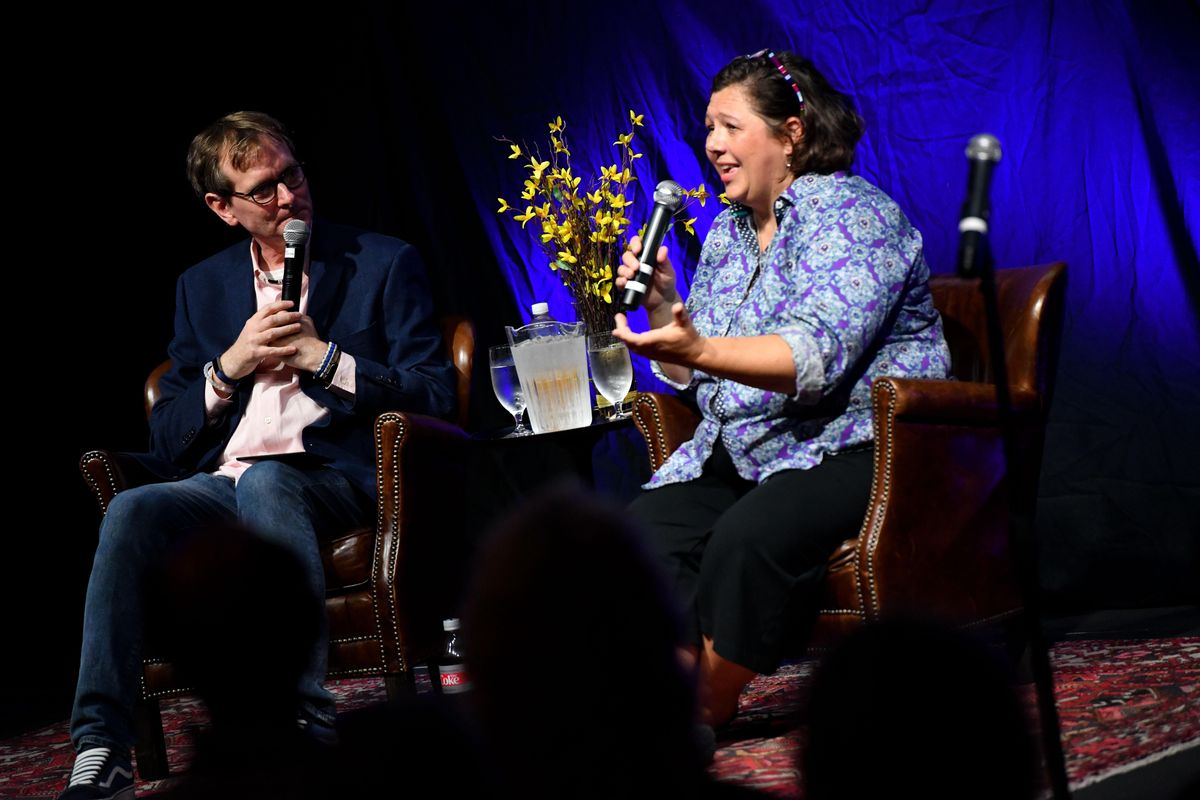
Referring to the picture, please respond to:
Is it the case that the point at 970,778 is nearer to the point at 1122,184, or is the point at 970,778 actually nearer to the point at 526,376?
the point at 526,376

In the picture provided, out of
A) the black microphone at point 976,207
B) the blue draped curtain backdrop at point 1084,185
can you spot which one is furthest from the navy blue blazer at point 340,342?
the black microphone at point 976,207

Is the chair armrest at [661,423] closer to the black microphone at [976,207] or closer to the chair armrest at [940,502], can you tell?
the chair armrest at [940,502]

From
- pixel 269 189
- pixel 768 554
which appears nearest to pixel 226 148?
pixel 269 189

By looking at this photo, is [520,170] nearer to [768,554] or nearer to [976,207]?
[768,554]

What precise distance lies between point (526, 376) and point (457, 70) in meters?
1.67

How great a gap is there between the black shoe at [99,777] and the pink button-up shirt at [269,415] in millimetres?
743

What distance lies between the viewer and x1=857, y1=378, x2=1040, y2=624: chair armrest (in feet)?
6.89

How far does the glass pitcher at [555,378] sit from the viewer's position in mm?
2898

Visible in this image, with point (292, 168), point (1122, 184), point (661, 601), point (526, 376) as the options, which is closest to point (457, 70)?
point (292, 168)

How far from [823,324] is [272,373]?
4.44 feet

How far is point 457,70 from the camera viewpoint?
4.18 meters

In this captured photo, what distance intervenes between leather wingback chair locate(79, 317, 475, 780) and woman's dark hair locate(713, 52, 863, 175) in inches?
38.9

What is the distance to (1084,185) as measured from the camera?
121 inches

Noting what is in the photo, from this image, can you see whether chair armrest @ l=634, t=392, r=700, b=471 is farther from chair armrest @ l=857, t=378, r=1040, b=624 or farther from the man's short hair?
the man's short hair
